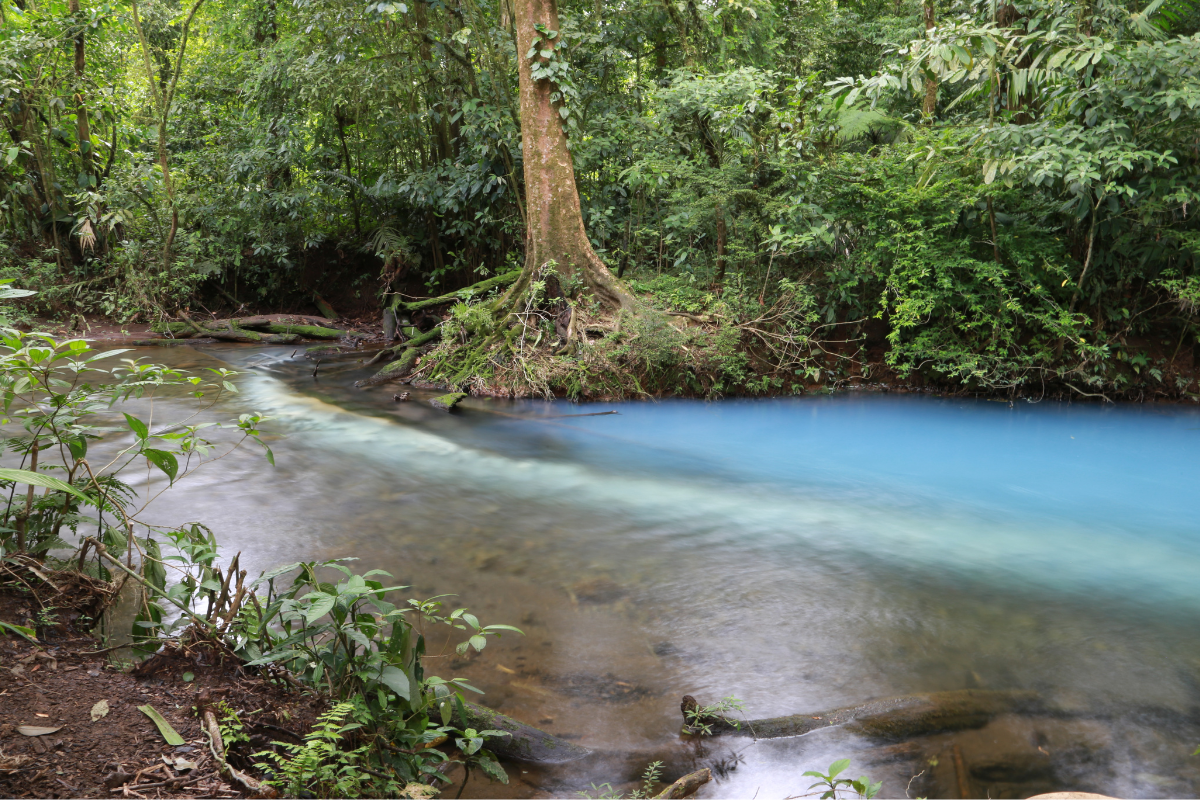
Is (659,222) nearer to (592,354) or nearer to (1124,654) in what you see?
(592,354)

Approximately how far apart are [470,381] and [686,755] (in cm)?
790

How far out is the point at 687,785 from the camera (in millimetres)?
2758

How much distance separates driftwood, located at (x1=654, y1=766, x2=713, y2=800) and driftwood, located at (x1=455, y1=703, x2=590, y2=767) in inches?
16.5

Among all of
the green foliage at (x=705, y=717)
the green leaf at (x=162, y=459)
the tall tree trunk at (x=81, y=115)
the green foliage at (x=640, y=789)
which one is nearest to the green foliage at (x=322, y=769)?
the green foliage at (x=640, y=789)

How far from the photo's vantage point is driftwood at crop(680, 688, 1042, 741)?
3229mm

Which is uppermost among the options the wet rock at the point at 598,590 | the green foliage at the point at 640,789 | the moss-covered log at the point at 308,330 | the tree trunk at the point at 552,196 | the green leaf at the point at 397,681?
the tree trunk at the point at 552,196

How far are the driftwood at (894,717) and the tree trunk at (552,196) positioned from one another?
749 cm

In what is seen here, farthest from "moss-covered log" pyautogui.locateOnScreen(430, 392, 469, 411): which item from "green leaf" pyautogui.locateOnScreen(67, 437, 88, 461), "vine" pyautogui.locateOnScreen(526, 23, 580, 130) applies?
"green leaf" pyautogui.locateOnScreen(67, 437, 88, 461)

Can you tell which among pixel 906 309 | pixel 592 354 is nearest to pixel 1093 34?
pixel 906 309

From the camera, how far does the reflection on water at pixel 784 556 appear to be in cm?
324

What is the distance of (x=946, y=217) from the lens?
984 centimetres

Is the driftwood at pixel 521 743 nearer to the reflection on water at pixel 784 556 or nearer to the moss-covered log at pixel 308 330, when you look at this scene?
the reflection on water at pixel 784 556

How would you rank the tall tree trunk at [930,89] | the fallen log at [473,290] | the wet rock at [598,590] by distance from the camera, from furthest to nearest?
the tall tree trunk at [930,89], the fallen log at [473,290], the wet rock at [598,590]

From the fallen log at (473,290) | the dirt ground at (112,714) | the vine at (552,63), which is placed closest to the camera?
the dirt ground at (112,714)
